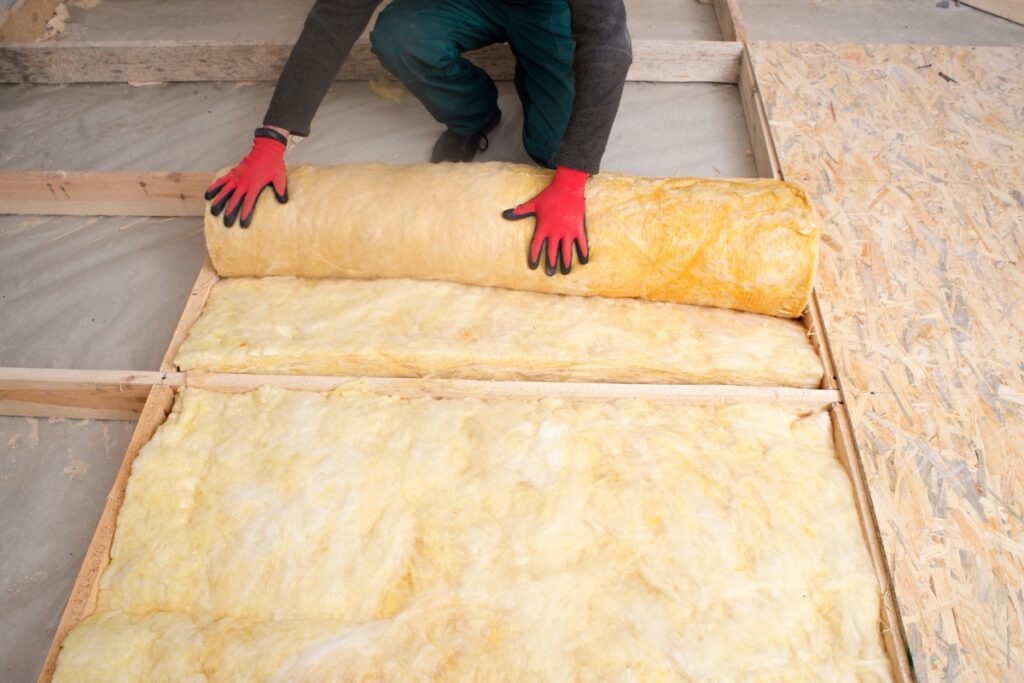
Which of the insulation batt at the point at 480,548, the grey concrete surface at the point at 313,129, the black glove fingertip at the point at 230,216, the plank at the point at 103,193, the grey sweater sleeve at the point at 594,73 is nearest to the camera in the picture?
the insulation batt at the point at 480,548

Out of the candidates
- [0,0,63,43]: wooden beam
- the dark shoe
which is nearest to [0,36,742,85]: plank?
[0,0,63,43]: wooden beam

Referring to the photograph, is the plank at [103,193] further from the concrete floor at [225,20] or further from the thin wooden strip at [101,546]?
the concrete floor at [225,20]

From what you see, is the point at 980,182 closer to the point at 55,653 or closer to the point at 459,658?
the point at 459,658

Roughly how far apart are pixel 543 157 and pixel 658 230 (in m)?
0.89

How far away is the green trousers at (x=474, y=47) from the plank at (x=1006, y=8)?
8.44 feet

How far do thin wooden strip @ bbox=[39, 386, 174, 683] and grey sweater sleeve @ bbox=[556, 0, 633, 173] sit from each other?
126 centimetres

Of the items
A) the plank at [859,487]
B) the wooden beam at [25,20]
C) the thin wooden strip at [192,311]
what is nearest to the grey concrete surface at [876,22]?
the plank at [859,487]

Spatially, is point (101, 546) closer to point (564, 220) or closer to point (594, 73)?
point (564, 220)

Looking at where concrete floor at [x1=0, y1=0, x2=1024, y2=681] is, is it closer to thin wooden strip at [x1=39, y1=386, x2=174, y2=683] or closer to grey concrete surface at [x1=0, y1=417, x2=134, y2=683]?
grey concrete surface at [x1=0, y1=417, x2=134, y2=683]

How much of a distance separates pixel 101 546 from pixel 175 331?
695 millimetres

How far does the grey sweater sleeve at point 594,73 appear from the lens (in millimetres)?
1647

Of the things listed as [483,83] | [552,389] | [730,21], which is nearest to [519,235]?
[552,389]

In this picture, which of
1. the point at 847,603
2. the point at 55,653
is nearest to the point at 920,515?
the point at 847,603

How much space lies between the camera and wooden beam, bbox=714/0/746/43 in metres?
2.87
